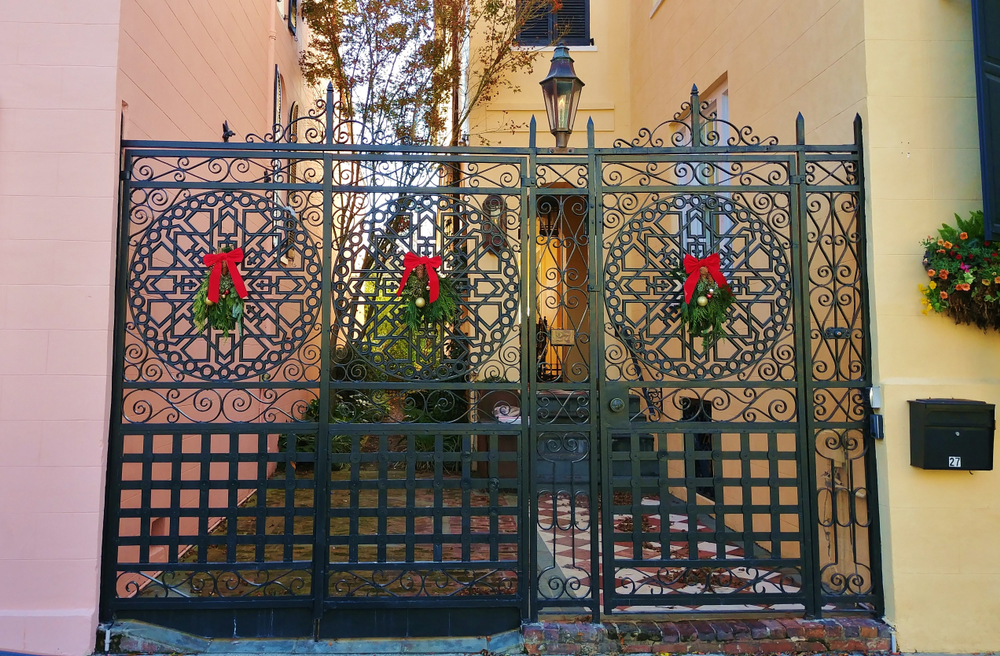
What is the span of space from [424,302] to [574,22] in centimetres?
679

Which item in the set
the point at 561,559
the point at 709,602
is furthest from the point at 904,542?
the point at 561,559

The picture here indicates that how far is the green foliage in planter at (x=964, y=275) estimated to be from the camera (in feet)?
12.8

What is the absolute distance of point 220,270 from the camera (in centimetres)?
406

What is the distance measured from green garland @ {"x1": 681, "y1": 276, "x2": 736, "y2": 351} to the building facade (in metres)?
0.89

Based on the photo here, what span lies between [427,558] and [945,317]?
13.0ft

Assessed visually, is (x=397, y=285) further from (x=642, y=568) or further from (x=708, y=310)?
(x=642, y=568)

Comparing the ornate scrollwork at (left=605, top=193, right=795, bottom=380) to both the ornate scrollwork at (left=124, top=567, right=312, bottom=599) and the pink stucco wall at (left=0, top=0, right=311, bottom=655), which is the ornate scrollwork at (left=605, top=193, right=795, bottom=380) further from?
the pink stucco wall at (left=0, top=0, right=311, bottom=655)

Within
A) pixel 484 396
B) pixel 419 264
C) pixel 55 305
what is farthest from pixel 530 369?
pixel 55 305

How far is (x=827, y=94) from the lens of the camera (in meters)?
4.75

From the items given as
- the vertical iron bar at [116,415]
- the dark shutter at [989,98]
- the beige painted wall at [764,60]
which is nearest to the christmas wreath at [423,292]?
the vertical iron bar at [116,415]

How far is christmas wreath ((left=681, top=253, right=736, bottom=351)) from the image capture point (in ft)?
13.6

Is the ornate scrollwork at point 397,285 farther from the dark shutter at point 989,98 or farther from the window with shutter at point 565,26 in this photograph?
the window with shutter at point 565,26

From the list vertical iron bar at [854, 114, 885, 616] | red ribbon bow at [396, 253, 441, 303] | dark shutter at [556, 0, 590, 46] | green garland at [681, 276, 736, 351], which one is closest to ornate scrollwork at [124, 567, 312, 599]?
red ribbon bow at [396, 253, 441, 303]

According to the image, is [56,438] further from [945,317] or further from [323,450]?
[945,317]
